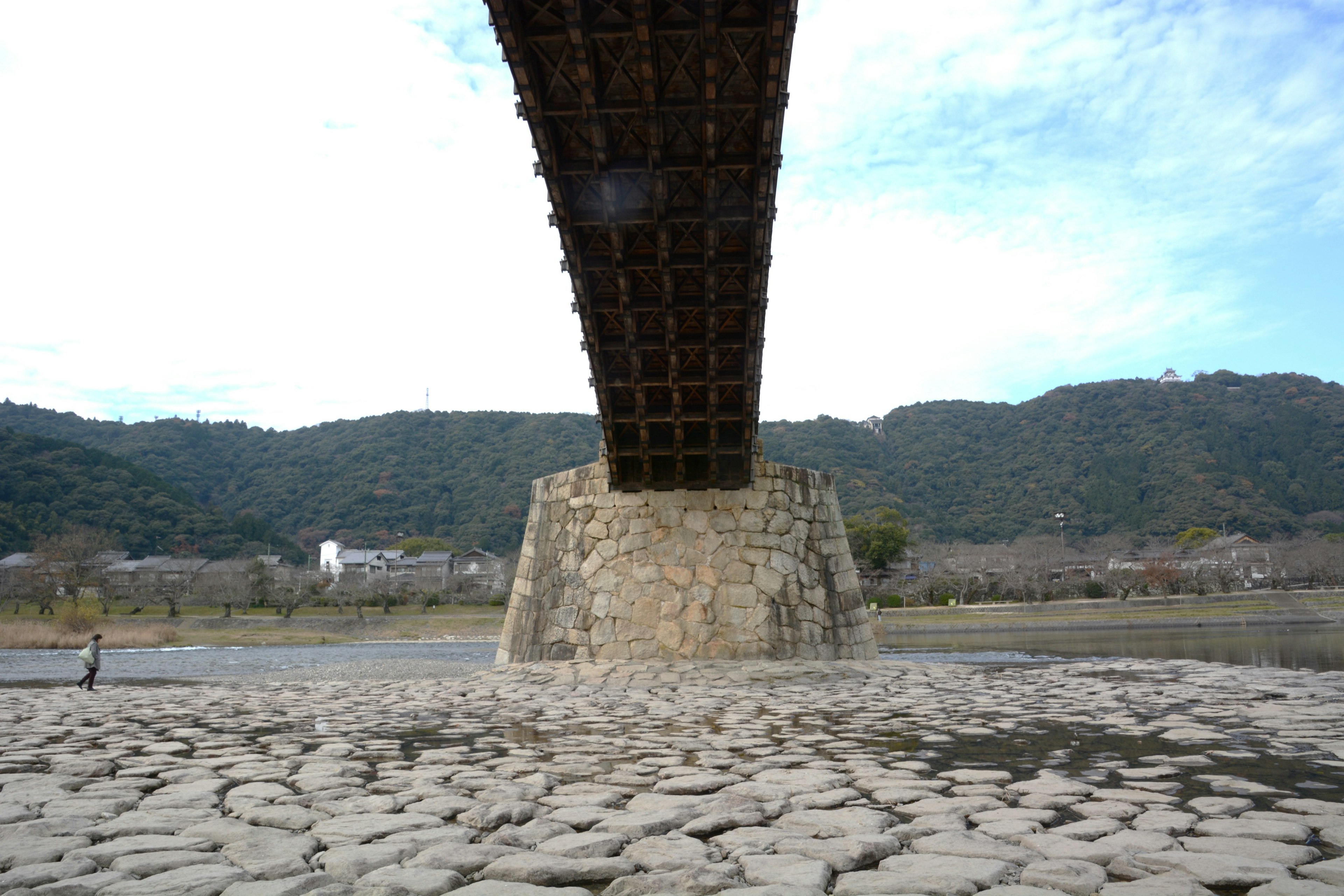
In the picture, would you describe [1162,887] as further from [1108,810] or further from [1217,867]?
[1108,810]

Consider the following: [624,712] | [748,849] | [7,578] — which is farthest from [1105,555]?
[7,578]

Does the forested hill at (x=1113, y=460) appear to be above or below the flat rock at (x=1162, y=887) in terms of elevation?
above

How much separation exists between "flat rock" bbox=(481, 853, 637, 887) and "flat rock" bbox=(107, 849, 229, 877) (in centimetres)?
92

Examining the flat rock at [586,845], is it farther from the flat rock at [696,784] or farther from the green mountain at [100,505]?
the green mountain at [100,505]

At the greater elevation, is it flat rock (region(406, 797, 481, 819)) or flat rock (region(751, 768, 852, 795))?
flat rock (region(406, 797, 481, 819))

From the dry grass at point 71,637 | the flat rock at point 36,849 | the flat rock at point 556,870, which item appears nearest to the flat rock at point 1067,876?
the flat rock at point 556,870

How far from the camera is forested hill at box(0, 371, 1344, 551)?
57625 millimetres

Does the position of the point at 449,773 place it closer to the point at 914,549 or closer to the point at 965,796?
the point at 965,796

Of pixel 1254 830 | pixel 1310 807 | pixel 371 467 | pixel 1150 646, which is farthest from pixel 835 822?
pixel 371 467

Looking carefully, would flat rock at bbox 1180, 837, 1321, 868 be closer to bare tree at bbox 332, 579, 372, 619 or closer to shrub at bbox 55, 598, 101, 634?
shrub at bbox 55, 598, 101, 634

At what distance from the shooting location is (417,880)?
2402 mm

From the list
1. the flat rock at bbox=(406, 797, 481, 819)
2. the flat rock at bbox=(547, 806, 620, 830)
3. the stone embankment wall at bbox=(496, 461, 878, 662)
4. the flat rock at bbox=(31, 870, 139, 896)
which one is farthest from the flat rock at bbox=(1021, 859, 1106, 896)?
the stone embankment wall at bbox=(496, 461, 878, 662)

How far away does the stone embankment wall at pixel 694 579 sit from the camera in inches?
444

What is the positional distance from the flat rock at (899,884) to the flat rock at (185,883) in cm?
180
